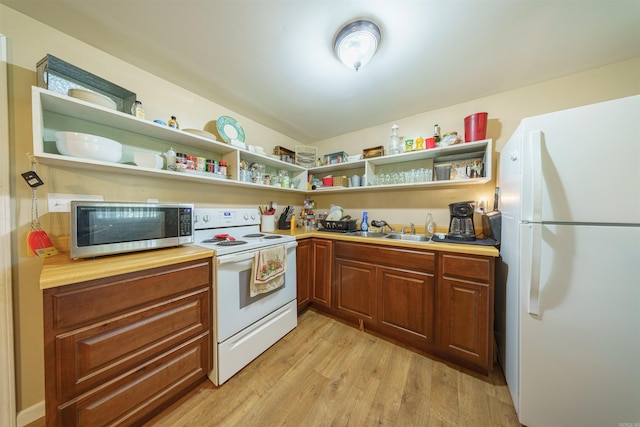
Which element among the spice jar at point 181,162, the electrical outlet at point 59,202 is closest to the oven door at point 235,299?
the spice jar at point 181,162

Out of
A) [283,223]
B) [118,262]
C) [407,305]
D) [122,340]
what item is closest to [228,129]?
[283,223]

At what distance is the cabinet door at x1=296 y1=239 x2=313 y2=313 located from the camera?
6.28 ft

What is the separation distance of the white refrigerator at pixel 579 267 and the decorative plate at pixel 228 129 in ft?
6.95

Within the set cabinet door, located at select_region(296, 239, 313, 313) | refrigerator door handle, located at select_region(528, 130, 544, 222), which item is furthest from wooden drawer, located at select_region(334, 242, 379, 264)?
refrigerator door handle, located at select_region(528, 130, 544, 222)

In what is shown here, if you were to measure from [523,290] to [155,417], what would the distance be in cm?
213

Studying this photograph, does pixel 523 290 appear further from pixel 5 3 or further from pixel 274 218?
pixel 5 3

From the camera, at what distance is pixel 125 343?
2.97 ft

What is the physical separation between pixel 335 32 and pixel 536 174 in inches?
52.0

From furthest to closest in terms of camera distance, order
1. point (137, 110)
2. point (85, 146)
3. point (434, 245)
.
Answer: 1. point (434, 245)
2. point (137, 110)
3. point (85, 146)

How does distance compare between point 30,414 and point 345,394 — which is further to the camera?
point 345,394

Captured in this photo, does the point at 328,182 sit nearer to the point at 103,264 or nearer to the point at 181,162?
the point at 181,162

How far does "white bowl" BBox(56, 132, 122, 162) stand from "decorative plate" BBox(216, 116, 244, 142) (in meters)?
0.77

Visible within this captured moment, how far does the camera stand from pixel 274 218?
2352 millimetres

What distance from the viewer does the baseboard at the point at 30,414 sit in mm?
1000
